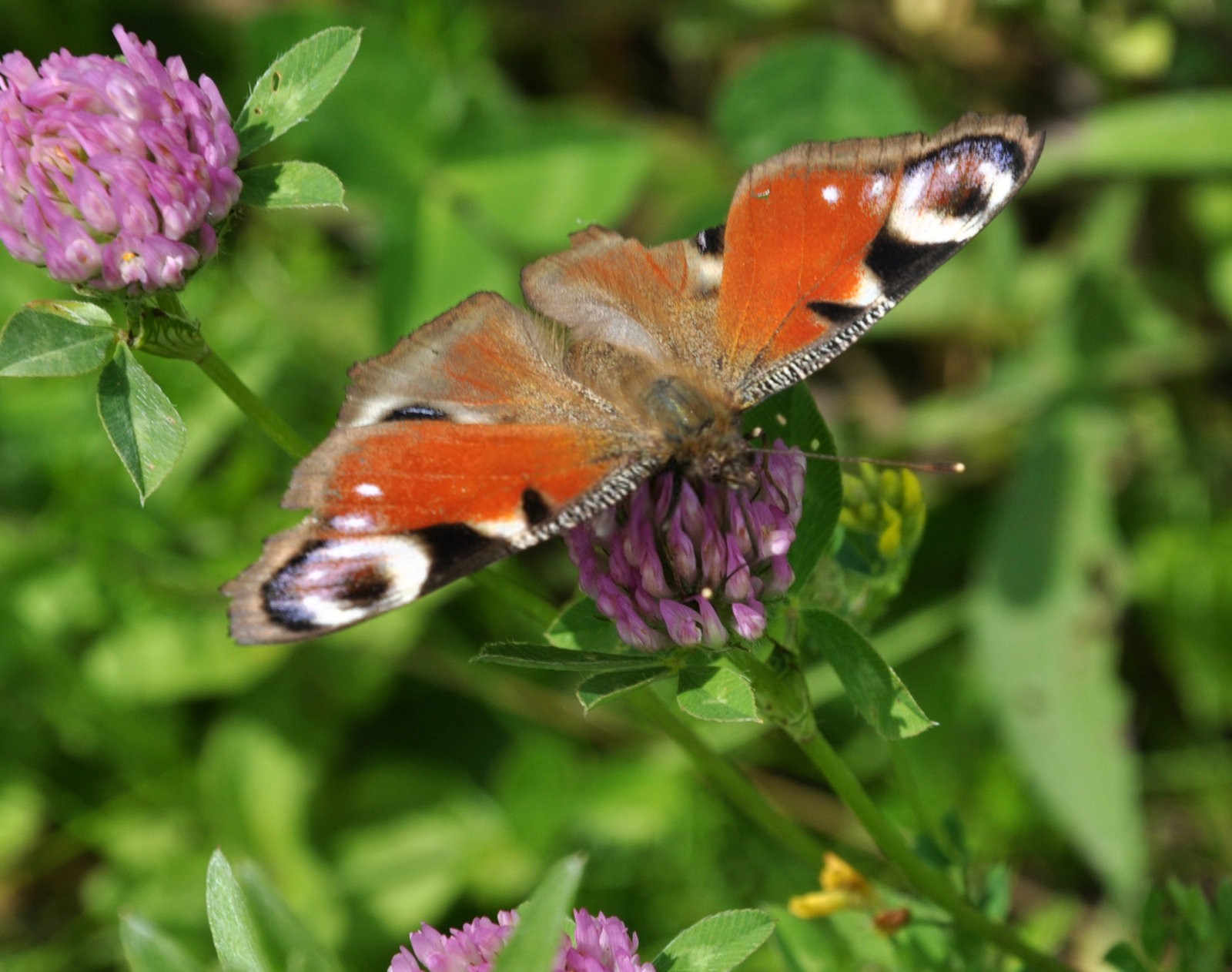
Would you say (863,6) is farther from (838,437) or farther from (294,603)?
(294,603)

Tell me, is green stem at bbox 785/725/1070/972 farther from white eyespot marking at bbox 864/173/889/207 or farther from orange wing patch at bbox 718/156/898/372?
white eyespot marking at bbox 864/173/889/207

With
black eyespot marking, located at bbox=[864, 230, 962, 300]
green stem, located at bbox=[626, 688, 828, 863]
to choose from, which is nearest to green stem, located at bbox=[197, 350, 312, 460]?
green stem, located at bbox=[626, 688, 828, 863]

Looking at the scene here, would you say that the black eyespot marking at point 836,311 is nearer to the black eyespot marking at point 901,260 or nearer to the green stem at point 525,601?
A: the black eyespot marking at point 901,260

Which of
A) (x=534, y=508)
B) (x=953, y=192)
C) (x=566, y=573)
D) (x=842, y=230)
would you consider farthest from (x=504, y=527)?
(x=566, y=573)

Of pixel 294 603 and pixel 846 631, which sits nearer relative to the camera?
pixel 294 603

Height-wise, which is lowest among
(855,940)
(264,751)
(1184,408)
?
(264,751)

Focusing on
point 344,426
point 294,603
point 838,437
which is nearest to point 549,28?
point 838,437
